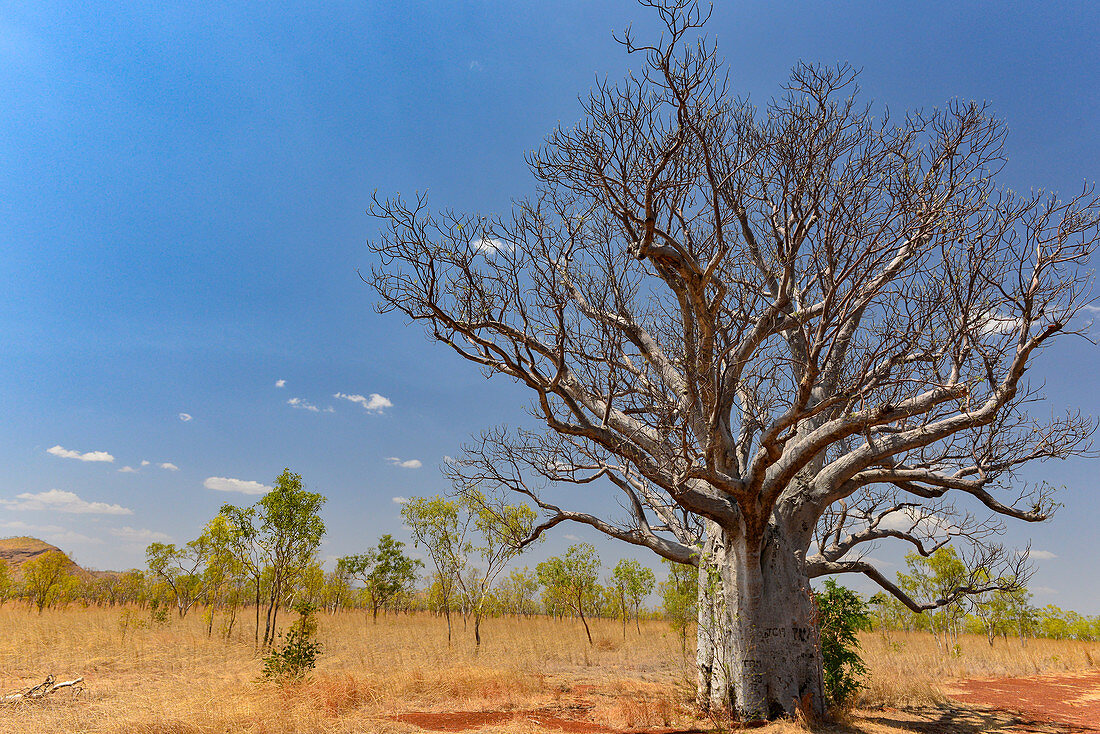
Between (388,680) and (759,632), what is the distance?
573cm

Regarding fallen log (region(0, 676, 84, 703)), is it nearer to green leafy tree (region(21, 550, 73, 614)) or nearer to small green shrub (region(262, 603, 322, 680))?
small green shrub (region(262, 603, 322, 680))

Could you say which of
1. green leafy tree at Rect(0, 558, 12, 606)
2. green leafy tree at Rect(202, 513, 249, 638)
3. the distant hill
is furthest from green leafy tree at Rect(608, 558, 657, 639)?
the distant hill

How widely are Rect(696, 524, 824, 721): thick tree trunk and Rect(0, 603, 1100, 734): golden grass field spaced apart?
1.28 feet

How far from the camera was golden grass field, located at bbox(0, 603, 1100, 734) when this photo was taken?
6039 mm

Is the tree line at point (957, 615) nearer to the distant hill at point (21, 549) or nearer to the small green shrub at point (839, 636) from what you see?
the small green shrub at point (839, 636)

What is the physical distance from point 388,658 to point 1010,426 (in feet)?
40.3

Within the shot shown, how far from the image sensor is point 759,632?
663 cm

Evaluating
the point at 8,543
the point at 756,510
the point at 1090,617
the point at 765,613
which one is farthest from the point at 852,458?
the point at 8,543

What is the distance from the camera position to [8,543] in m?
51.8

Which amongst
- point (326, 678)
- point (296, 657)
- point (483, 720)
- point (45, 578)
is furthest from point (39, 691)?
point (45, 578)

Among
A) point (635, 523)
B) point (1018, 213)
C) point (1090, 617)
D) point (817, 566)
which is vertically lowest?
point (1090, 617)

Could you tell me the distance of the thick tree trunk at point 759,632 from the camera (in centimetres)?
651

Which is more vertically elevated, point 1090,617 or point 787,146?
point 787,146

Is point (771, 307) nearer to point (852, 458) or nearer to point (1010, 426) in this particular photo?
point (852, 458)
